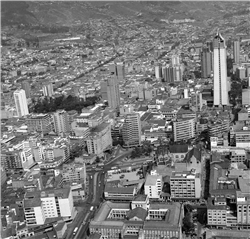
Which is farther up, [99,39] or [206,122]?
[99,39]

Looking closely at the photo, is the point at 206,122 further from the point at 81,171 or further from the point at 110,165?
the point at 81,171

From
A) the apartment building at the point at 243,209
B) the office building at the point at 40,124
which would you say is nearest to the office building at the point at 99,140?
the office building at the point at 40,124

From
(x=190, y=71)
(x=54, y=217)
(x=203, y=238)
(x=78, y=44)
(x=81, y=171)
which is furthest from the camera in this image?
(x=78, y=44)

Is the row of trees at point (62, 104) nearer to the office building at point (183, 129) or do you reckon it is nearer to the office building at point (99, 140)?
the office building at point (99, 140)

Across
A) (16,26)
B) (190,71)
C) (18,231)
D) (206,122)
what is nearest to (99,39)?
(16,26)

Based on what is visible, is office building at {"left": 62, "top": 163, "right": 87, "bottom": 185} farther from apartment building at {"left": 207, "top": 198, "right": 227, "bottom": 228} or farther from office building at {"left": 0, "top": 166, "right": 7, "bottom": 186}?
apartment building at {"left": 207, "top": 198, "right": 227, "bottom": 228}

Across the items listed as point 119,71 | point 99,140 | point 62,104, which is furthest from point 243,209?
point 119,71
